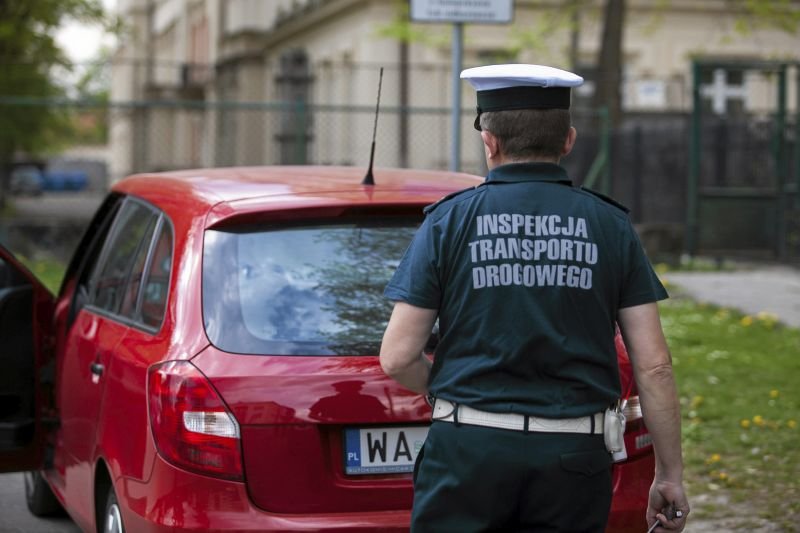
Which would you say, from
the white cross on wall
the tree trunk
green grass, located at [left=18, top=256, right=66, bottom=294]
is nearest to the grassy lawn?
green grass, located at [left=18, top=256, right=66, bottom=294]

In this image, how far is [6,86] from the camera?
2447 cm

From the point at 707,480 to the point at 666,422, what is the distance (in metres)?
3.95

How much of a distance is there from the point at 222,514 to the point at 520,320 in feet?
4.40

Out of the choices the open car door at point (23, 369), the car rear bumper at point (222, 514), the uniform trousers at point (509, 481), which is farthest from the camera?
the open car door at point (23, 369)

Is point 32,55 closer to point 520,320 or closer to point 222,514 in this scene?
point 222,514

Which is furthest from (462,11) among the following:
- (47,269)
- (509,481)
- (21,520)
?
(47,269)

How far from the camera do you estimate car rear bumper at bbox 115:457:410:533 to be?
3951 mm

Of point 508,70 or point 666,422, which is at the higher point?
point 508,70

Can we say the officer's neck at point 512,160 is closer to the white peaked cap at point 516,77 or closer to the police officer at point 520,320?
the police officer at point 520,320

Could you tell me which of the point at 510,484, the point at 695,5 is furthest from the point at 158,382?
the point at 695,5

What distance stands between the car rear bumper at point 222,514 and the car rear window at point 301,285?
0.40 metres

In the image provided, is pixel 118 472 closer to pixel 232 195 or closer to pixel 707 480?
pixel 232 195

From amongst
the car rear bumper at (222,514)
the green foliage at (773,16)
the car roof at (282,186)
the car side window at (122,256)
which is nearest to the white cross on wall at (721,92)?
the green foliage at (773,16)

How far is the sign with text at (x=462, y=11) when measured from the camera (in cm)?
910
